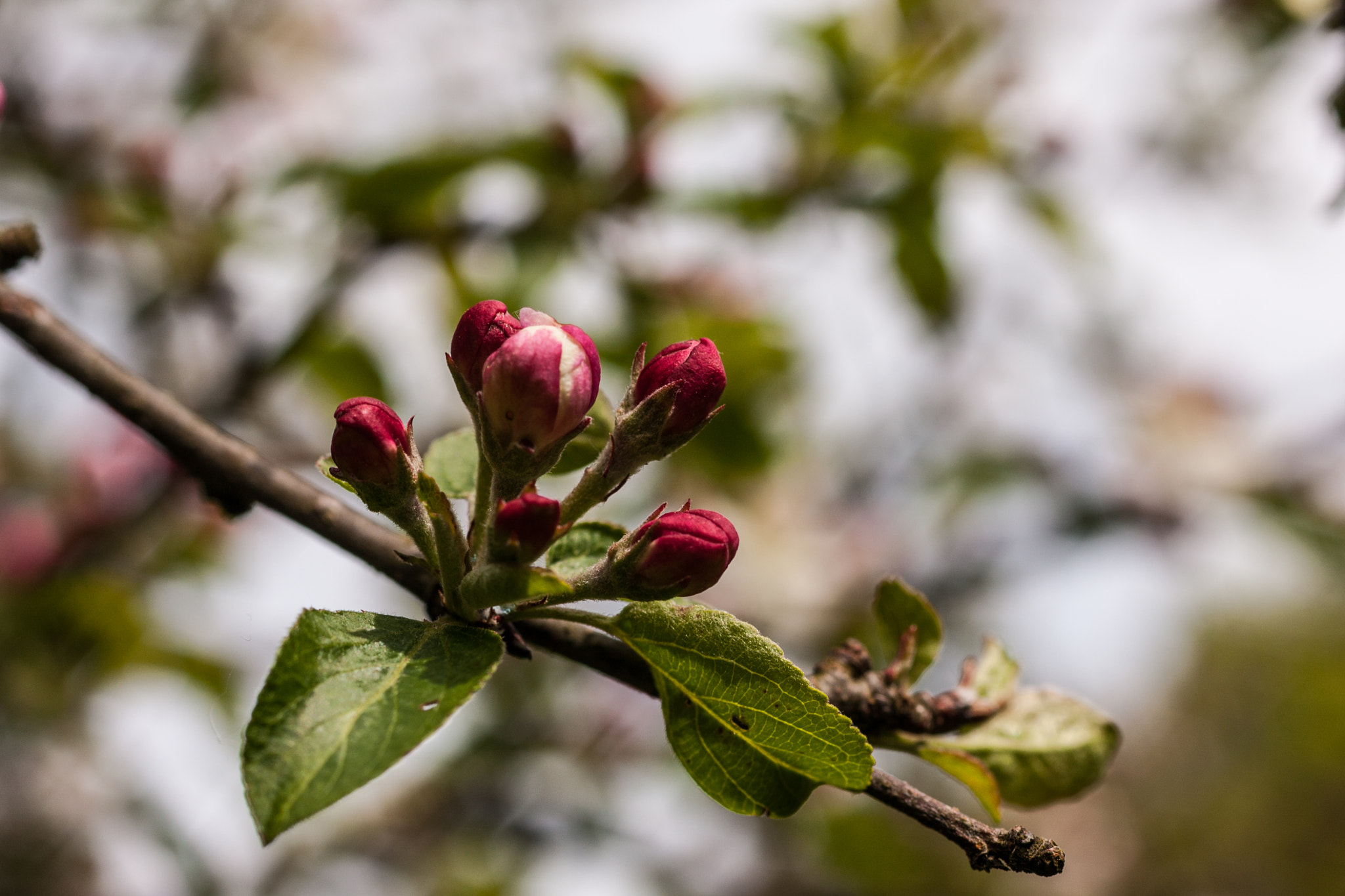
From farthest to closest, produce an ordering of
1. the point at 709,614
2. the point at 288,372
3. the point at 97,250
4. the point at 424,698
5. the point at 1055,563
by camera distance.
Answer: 1. the point at 1055,563
2. the point at 97,250
3. the point at 288,372
4. the point at 709,614
5. the point at 424,698

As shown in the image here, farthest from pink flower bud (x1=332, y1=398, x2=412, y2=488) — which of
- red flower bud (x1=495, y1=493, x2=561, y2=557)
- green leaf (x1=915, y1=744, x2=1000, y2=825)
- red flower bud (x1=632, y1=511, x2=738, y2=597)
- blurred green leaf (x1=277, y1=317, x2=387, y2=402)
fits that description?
blurred green leaf (x1=277, y1=317, x2=387, y2=402)

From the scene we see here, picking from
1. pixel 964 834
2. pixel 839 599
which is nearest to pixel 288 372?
pixel 964 834

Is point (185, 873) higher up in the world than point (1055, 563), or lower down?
lower down

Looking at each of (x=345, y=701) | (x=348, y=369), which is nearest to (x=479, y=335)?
(x=345, y=701)

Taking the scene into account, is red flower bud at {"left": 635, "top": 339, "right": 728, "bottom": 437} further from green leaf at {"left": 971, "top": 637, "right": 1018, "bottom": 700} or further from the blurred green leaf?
the blurred green leaf

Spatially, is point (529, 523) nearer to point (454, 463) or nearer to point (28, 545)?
point (454, 463)

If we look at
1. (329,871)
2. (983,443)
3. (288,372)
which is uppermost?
(983,443)

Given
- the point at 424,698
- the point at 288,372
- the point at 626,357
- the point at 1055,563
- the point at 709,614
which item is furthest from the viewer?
the point at 1055,563

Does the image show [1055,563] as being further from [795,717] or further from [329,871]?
[795,717]
